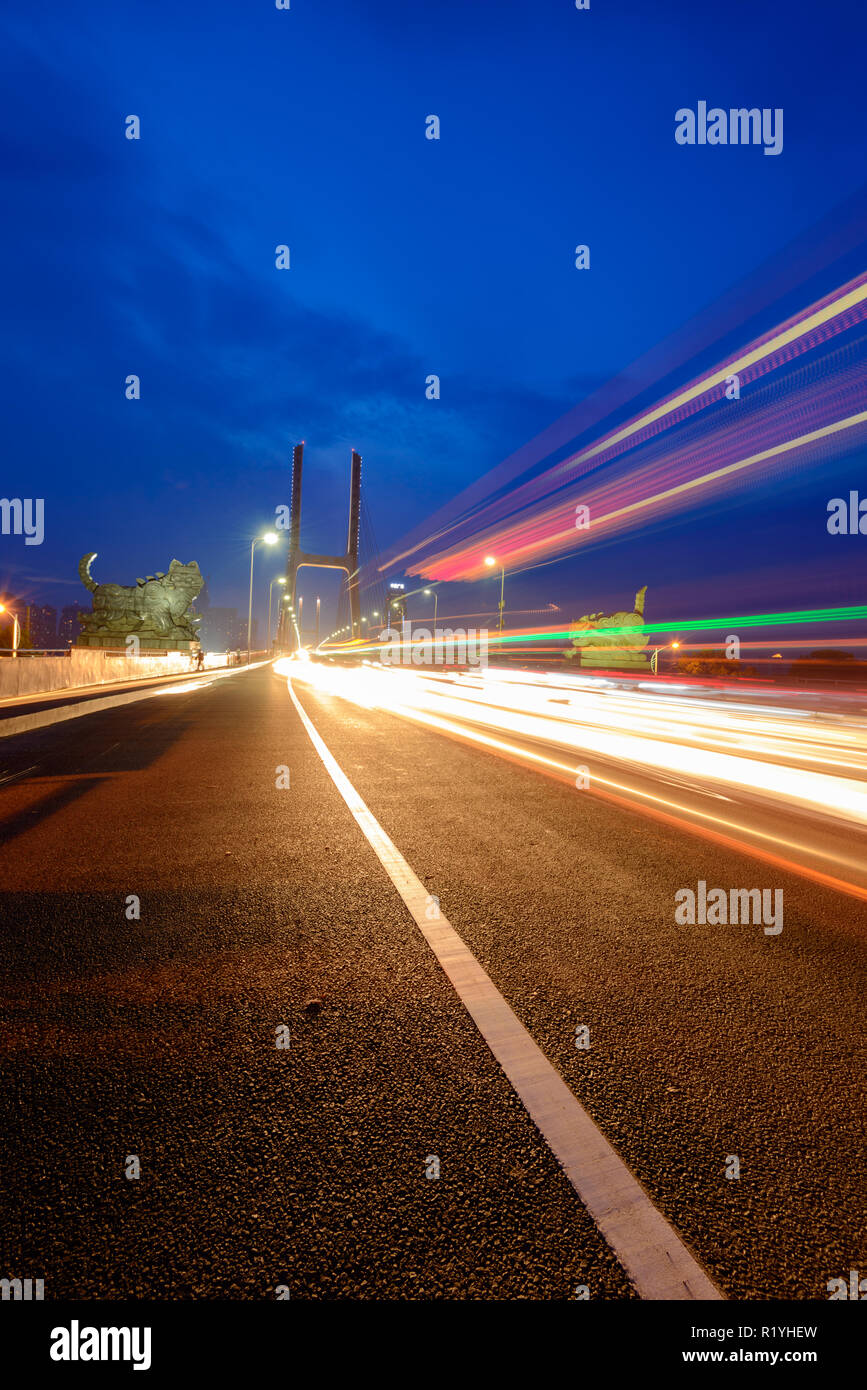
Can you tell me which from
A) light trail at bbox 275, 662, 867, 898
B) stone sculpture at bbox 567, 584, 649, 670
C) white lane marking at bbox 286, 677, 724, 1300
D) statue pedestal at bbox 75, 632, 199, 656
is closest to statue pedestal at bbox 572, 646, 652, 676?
stone sculpture at bbox 567, 584, 649, 670

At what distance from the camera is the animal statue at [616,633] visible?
45.9 metres

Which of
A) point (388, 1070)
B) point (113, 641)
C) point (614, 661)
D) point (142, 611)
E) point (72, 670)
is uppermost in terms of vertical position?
point (142, 611)

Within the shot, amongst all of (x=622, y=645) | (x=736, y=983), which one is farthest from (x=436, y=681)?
(x=736, y=983)

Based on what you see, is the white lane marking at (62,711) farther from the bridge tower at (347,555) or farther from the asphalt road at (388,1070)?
the bridge tower at (347,555)

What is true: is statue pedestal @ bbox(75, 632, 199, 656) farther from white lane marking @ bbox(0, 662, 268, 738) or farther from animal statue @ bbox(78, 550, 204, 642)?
white lane marking @ bbox(0, 662, 268, 738)

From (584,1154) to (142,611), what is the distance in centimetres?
5338

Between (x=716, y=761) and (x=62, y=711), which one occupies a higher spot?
(x=62, y=711)

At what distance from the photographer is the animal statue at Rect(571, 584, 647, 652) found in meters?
45.9

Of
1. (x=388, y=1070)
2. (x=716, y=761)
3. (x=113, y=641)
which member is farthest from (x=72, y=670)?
(x=113, y=641)

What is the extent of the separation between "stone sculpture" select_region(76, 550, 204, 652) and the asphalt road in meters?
47.7

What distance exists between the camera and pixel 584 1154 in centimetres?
187

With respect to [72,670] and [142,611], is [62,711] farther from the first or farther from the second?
[142,611]
